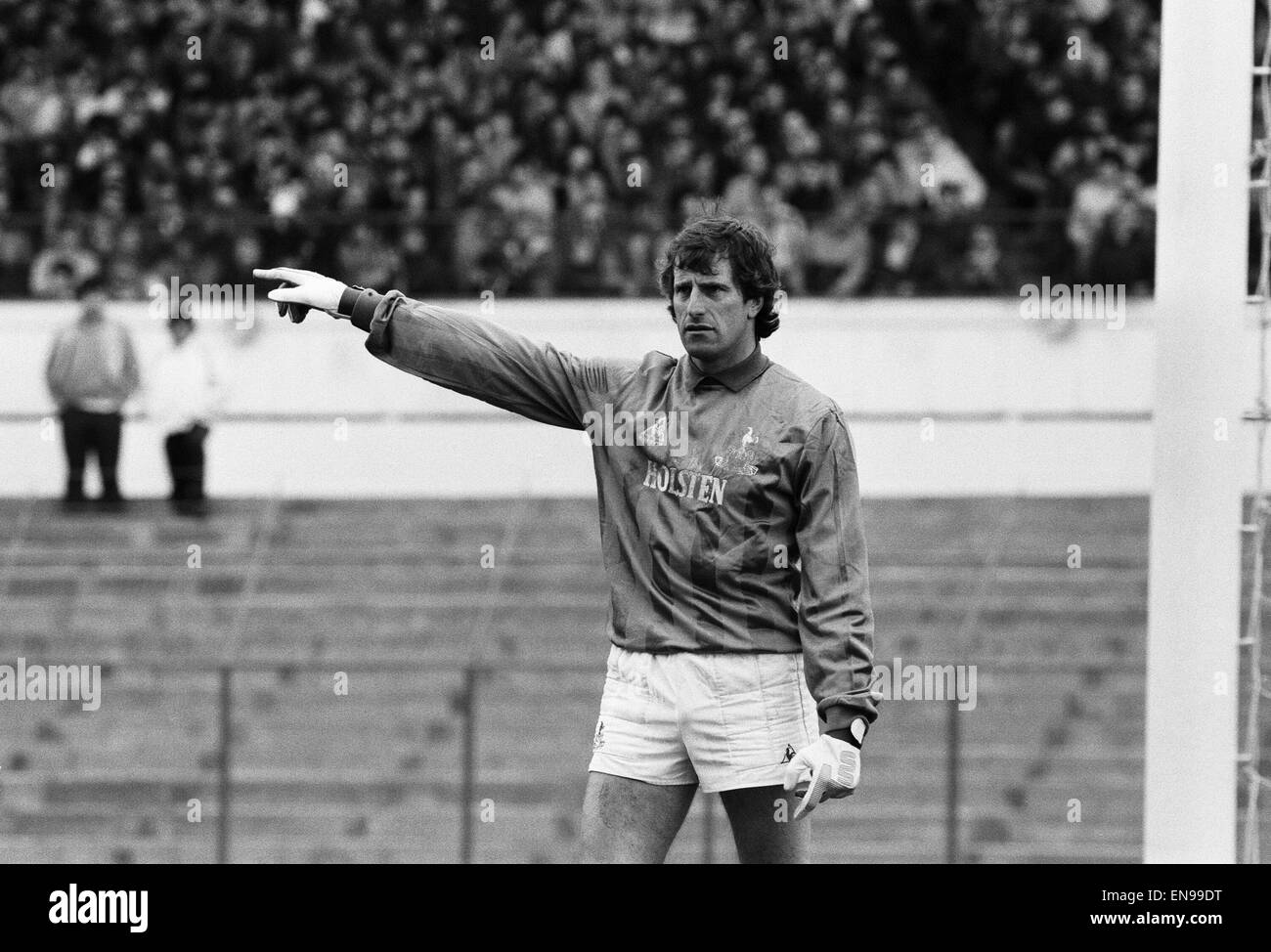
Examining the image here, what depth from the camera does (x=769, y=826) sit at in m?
4.51

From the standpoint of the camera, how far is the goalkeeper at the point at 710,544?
450 centimetres

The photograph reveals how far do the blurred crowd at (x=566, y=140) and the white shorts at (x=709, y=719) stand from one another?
10.6m

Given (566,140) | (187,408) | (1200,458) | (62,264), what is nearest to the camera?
(1200,458)

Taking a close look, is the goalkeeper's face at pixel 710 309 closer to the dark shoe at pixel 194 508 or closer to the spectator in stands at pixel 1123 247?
the dark shoe at pixel 194 508

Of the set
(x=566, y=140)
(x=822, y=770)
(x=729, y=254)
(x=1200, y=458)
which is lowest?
(x=822, y=770)

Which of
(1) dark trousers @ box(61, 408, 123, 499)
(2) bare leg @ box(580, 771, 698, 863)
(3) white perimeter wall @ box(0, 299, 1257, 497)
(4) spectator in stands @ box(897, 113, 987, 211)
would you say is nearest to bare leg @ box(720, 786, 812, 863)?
(2) bare leg @ box(580, 771, 698, 863)

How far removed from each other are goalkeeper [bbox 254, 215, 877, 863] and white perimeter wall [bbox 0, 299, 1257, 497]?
31.5 feet

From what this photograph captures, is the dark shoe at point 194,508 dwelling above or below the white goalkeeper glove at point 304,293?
below

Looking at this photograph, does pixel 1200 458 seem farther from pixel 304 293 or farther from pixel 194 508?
pixel 194 508

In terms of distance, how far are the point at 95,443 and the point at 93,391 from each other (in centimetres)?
36

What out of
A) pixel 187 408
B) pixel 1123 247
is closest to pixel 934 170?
pixel 1123 247

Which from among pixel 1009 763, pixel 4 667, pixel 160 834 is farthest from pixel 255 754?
pixel 1009 763

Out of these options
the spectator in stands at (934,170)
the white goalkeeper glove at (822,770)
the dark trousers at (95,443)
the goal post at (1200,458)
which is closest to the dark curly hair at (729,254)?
the white goalkeeper glove at (822,770)
